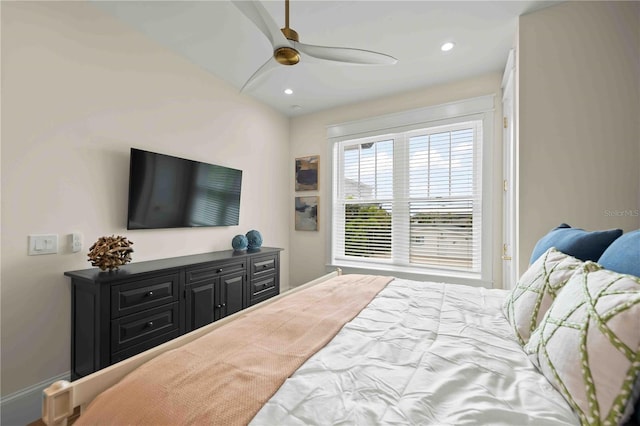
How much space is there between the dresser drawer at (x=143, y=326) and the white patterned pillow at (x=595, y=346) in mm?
2206

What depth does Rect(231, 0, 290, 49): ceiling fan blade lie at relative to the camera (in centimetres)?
135

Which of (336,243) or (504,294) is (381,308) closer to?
(504,294)

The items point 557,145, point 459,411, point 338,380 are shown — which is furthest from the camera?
point 557,145

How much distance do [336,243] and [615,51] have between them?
10.1 feet

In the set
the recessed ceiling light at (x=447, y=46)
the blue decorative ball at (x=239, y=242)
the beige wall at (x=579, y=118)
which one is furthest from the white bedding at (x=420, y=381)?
the recessed ceiling light at (x=447, y=46)

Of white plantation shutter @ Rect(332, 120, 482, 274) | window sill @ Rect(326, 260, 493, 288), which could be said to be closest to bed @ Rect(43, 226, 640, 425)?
window sill @ Rect(326, 260, 493, 288)

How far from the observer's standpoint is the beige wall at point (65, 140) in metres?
1.70

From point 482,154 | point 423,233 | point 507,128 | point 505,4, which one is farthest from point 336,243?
point 505,4

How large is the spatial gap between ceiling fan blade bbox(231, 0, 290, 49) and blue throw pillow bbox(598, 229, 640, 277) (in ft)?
5.48

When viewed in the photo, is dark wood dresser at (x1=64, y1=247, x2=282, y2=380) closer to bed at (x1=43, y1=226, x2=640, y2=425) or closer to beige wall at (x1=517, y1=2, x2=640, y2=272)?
bed at (x1=43, y1=226, x2=640, y2=425)

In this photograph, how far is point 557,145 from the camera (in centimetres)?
195

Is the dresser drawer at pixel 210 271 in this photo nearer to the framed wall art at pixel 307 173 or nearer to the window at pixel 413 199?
the window at pixel 413 199

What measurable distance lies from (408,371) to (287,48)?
1.61 metres

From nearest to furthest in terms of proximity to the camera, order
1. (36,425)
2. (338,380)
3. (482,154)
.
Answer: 1. (338,380)
2. (36,425)
3. (482,154)
